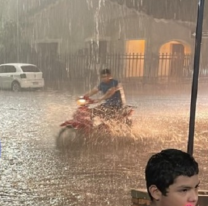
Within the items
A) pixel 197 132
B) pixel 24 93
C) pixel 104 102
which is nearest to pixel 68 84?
pixel 24 93

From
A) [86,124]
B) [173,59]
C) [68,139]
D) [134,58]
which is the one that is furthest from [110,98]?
[173,59]

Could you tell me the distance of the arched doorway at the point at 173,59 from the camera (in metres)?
6.45

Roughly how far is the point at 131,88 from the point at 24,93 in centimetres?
205

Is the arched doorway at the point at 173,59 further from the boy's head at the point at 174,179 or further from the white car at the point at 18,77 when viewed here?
the boy's head at the point at 174,179

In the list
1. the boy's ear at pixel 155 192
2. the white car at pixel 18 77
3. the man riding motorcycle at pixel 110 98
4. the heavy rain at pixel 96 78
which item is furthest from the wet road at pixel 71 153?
the boy's ear at pixel 155 192

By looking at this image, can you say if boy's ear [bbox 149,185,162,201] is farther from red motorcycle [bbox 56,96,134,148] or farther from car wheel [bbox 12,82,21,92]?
car wheel [bbox 12,82,21,92]

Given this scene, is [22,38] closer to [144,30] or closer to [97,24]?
[97,24]

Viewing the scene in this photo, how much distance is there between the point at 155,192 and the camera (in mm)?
1185

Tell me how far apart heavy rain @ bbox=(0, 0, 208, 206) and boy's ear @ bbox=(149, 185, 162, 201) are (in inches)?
90.5

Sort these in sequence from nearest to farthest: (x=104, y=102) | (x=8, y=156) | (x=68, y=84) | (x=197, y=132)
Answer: (x=8, y=156) < (x=104, y=102) < (x=197, y=132) < (x=68, y=84)

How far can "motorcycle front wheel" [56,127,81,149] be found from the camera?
14.7ft

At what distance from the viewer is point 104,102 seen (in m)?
4.78

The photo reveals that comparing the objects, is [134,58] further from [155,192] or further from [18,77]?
[155,192]

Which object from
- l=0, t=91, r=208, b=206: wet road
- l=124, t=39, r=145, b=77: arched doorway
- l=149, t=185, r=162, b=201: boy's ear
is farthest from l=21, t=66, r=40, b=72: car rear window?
l=149, t=185, r=162, b=201: boy's ear
